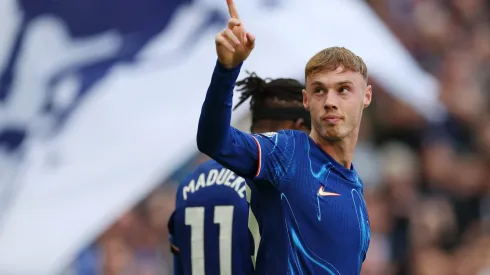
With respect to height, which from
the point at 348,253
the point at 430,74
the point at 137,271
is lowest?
the point at 137,271

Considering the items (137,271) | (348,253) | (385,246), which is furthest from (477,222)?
(348,253)

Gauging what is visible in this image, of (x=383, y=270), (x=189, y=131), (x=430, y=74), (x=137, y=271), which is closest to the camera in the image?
(x=189, y=131)

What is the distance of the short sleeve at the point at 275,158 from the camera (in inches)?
116

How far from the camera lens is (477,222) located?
767 centimetres

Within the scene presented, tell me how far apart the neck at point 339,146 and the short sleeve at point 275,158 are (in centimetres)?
14

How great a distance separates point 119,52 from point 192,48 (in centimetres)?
47

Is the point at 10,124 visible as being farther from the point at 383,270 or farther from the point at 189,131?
the point at 383,270

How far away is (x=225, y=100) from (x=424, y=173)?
5301 millimetres

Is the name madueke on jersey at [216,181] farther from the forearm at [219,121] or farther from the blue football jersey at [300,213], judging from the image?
the forearm at [219,121]

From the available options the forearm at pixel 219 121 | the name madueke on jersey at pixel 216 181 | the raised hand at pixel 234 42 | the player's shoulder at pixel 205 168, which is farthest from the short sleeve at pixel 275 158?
the player's shoulder at pixel 205 168

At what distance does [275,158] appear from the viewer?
2980 millimetres

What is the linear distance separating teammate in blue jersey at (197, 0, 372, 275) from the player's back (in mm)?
772

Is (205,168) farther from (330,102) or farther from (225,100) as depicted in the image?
(225,100)

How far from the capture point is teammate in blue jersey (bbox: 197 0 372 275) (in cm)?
299
